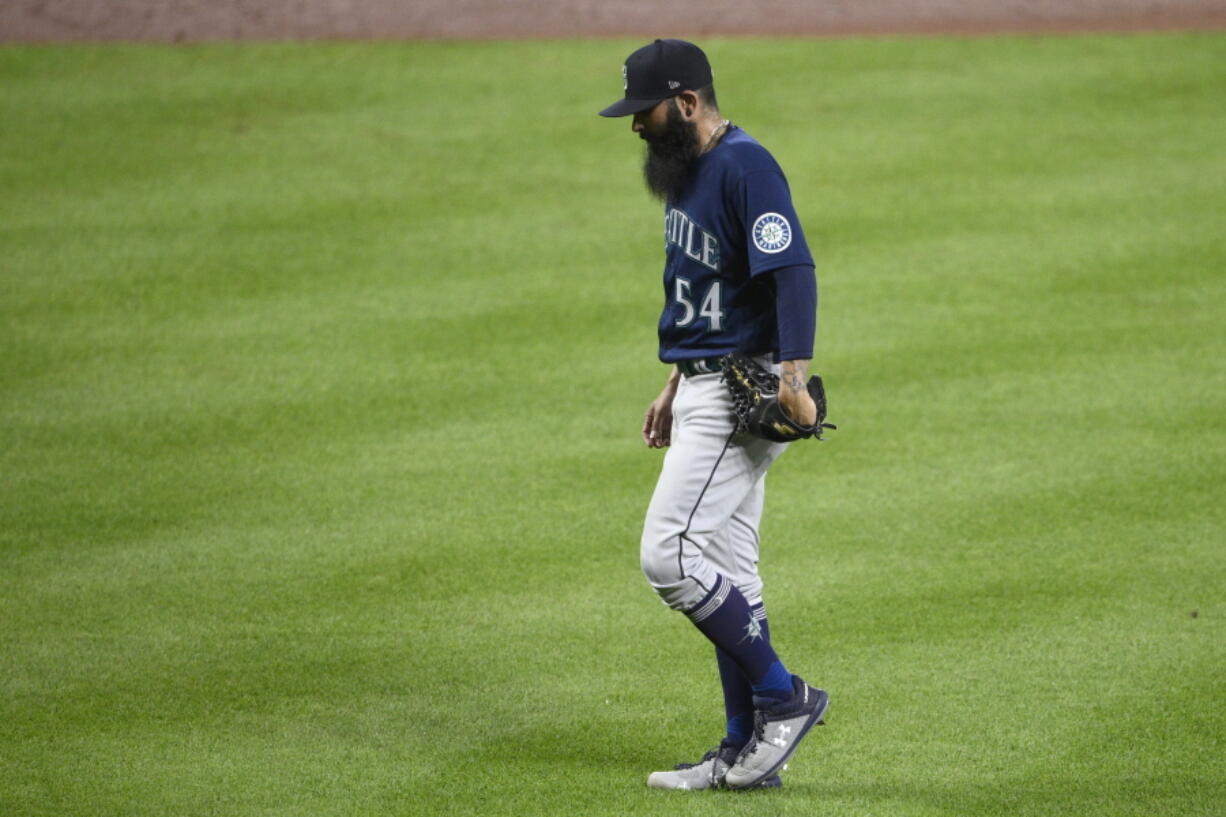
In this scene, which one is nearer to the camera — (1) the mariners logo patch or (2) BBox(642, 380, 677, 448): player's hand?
(1) the mariners logo patch

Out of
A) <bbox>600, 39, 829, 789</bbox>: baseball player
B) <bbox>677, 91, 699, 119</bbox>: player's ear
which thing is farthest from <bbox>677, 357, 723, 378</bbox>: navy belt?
<bbox>677, 91, 699, 119</bbox>: player's ear

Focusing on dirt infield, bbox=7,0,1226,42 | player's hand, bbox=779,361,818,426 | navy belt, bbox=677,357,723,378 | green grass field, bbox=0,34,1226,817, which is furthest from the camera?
dirt infield, bbox=7,0,1226,42

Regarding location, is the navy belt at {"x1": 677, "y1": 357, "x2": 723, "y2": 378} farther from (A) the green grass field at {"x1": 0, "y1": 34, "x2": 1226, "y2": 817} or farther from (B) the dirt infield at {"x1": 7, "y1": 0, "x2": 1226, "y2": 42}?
(B) the dirt infield at {"x1": 7, "y1": 0, "x2": 1226, "y2": 42}

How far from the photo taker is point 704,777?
4055 mm

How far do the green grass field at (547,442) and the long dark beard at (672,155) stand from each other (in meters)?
1.66

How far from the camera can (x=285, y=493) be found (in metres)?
6.24

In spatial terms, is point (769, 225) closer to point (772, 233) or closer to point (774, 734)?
point (772, 233)

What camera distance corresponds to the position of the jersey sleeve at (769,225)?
3.71 m

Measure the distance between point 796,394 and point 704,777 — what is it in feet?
3.79

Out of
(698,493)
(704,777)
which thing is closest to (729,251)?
(698,493)

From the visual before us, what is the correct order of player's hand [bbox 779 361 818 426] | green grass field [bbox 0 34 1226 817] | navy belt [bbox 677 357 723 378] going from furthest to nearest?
green grass field [bbox 0 34 1226 817] < navy belt [bbox 677 357 723 378] < player's hand [bbox 779 361 818 426]

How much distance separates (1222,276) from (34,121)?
842 centimetres

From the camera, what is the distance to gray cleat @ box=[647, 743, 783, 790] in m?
4.04

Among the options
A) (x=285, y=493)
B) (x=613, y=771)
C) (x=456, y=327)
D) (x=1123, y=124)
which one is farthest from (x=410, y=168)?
(x=613, y=771)
